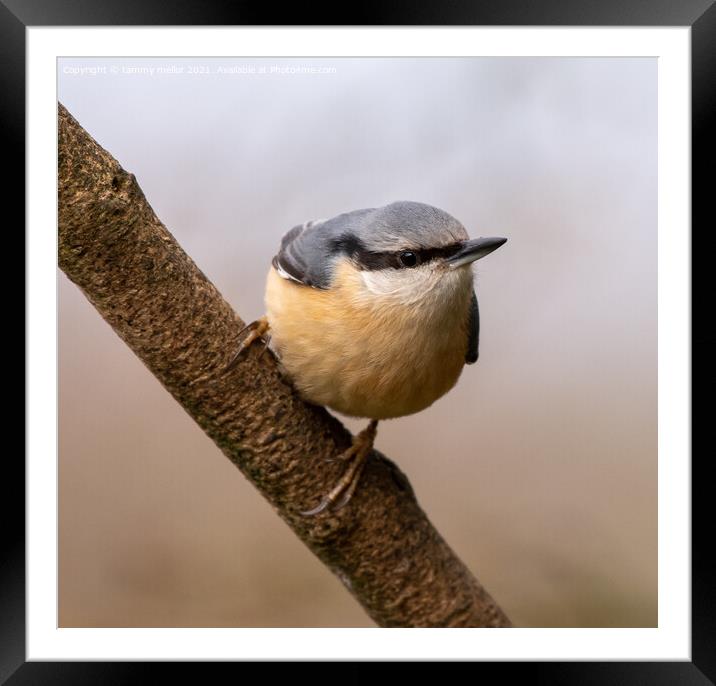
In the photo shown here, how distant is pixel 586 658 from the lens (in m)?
1.95

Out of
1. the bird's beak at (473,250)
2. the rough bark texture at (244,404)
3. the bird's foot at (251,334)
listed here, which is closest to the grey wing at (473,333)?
the bird's beak at (473,250)

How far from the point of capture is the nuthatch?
5.63 ft

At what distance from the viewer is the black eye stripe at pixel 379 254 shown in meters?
1.70

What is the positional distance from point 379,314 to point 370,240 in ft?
0.60

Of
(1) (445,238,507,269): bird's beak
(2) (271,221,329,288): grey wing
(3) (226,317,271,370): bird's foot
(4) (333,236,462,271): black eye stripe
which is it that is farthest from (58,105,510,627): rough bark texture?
(1) (445,238,507,269): bird's beak

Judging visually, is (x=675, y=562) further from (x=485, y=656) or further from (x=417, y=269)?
(x=417, y=269)

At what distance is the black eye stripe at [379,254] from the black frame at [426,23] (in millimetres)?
563

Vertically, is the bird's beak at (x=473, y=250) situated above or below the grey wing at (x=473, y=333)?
above

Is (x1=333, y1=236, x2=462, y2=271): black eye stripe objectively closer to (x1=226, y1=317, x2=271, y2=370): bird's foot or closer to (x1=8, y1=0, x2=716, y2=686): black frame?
(x1=226, y1=317, x2=271, y2=370): bird's foot

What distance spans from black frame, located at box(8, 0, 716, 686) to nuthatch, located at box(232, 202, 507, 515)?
53 centimetres

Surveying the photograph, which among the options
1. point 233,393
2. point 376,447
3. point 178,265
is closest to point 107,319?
point 178,265

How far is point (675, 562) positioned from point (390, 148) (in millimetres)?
1413

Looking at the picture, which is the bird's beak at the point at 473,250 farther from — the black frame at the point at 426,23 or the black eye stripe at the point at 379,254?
the black frame at the point at 426,23

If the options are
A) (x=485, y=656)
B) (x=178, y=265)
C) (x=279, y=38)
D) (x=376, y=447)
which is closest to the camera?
(x=178, y=265)
